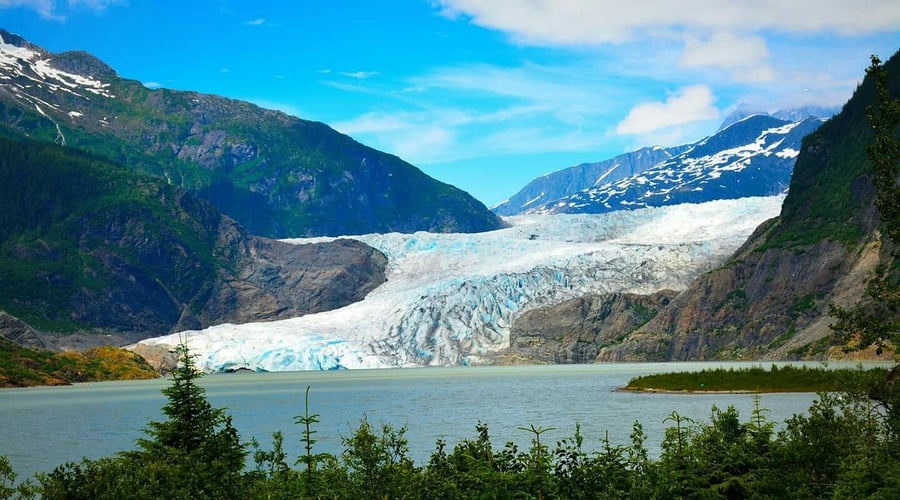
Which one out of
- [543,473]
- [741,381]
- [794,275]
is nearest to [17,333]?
[794,275]

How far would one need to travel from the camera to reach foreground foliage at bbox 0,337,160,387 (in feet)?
465

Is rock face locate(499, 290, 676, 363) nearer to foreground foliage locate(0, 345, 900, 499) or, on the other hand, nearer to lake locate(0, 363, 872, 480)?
lake locate(0, 363, 872, 480)

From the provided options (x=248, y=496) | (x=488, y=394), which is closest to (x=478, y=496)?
(x=248, y=496)

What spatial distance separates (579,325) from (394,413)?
419 feet

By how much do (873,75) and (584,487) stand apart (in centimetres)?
1318

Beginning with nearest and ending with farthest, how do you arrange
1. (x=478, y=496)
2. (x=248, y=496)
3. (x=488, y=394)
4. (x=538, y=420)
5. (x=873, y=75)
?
(x=478, y=496) → (x=248, y=496) → (x=873, y=75) → (x=538, y=420) → (x=488, y=394)

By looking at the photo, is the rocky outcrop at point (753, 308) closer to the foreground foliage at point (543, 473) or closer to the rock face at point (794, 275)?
the rock face at point (794, 275)

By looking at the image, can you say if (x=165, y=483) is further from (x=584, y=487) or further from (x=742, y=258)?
(x=742, y=258)

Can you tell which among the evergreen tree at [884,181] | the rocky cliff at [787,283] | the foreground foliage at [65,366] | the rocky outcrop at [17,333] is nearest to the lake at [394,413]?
the evergreen tree at [884,181]

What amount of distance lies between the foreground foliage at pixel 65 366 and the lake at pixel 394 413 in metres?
31.8

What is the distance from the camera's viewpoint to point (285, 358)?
184 m

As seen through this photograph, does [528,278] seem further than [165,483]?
Yes

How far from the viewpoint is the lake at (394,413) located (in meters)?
51.0

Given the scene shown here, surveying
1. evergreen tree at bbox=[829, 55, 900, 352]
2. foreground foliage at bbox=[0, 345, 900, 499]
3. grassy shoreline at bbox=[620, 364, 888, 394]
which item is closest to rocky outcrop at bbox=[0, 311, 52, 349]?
grassy shoreline at bbox=[620, 364, 888, 394]
